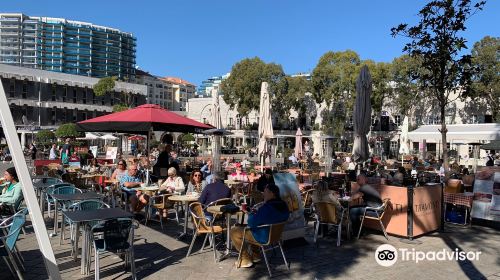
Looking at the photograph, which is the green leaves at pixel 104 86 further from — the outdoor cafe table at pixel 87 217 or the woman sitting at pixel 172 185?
the outdoor cafe table at pixel 87 217

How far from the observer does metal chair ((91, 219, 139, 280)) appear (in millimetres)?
4959

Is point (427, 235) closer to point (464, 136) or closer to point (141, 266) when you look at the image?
point (141, 266)

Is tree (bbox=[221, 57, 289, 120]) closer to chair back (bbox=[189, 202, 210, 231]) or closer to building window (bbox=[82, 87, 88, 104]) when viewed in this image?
building window (bbox=[82, 87, 88, 104])

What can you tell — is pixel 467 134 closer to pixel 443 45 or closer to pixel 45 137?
pixel 443 45

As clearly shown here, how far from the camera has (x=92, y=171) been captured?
43.3 feet

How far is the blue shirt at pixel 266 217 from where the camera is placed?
5586mm

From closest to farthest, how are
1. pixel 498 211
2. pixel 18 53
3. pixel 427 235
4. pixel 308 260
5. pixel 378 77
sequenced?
pixel 308 260 → pixel 427 235 → pixel 498 211 → pixel 378 77 → pixel 18 53

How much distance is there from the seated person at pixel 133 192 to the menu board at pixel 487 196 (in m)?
6.87

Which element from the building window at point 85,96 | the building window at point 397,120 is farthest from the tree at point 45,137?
the building window at point 397,120

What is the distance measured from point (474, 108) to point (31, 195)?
47.2m

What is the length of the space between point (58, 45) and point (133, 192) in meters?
159

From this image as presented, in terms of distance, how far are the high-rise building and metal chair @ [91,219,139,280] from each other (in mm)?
147430

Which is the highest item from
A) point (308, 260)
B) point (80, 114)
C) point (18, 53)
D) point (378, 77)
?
point (18, 53)

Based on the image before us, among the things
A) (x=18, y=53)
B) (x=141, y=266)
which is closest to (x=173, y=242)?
(x=141, y=266)
